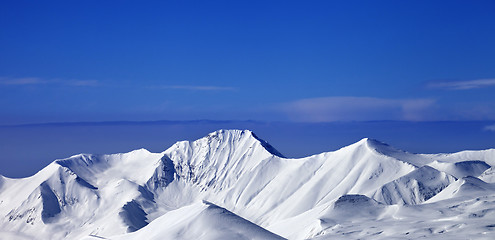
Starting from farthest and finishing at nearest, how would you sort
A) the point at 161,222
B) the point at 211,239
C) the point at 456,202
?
the point at 456,202 < the point at 161,222 < the point at 211,239

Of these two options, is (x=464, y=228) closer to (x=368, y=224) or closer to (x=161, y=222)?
(x=368, y=224)

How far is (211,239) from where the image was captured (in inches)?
6048

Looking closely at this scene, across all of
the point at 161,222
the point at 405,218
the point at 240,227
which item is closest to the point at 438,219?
the point at 405,218

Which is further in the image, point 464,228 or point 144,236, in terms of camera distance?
point 144,236

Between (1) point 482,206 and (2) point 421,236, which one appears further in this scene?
(1) point 482,206

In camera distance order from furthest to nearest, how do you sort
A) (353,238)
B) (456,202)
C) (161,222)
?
(456,202) → (161,222) → (353,238)

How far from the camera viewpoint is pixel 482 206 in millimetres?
176875

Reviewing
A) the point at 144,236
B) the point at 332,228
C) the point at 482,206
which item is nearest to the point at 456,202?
the point at 482,206

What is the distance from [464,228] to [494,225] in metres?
6.01

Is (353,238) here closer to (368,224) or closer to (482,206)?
(368,224)

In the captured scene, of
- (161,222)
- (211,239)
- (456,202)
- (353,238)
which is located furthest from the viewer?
(456,202)

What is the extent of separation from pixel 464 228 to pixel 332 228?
3562 cm

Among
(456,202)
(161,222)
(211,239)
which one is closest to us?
(211,239)

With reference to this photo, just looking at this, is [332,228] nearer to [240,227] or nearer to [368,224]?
[368,224]
